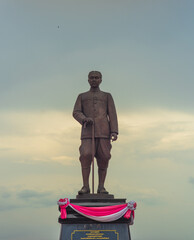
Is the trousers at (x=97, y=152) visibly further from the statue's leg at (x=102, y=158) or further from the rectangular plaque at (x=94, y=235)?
the rectangular plaque at (x=94, y=235)

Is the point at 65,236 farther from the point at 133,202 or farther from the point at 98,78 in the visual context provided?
the point at 98,78

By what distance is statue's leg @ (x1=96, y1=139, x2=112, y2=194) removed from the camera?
1321 centimetres

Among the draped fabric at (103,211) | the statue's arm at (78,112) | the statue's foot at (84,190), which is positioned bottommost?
the draped fabric at (103,211)

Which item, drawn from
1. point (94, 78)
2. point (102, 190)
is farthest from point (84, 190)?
point (94, 78)

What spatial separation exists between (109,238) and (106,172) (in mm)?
2456

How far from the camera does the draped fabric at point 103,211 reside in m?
11.6

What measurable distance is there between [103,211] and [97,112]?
3235 mm

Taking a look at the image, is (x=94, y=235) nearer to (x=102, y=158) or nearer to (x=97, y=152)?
(x=102, y=158)

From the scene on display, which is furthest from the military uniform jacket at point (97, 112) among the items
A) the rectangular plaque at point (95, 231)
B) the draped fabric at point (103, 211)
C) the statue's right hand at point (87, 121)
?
the rectangular plaque at point (95, 231)

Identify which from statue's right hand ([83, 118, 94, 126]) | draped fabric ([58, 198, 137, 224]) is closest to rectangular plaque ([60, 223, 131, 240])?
draped fabric ([58, 198, 137, 224])

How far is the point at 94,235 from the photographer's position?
37.6 feet

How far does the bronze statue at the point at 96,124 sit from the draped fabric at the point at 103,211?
1139 millimetres

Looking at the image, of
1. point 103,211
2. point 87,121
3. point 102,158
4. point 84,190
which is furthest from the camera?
point 102,158

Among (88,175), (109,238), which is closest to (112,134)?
(88,175)
